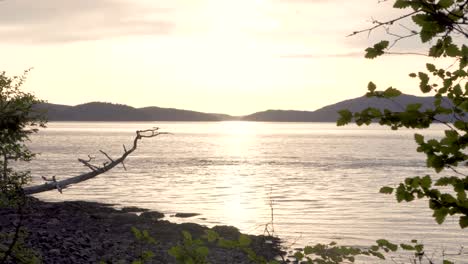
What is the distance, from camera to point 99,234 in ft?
Result: 104

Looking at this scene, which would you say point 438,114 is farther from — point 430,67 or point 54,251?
point 54,251

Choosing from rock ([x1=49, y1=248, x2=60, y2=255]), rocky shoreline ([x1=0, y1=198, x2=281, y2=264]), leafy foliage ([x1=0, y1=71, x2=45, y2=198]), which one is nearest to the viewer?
leafy foliage ([x1=0, y1=71, x2=45, y2=198])

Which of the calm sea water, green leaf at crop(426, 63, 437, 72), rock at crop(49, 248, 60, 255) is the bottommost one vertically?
the calm sea water

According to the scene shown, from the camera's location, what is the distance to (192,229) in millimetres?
35094

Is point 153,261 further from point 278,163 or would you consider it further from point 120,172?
point 278,163

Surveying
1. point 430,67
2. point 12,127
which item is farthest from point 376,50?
point 12,127

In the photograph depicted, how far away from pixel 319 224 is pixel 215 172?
144 ft

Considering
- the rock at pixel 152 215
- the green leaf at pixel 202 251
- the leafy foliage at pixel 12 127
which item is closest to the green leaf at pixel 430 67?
the green leaf at pixel 202 251

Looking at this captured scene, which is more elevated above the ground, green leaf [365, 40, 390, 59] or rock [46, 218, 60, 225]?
green leaf [365, 40, 390, 59]

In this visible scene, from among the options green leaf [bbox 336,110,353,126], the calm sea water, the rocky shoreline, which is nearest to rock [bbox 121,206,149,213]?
the rocky shoreline

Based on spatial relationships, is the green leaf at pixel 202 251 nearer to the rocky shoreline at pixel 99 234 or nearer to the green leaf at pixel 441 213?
the green leaf at pixel 441 213

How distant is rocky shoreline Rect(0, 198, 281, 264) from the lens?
24.4 m

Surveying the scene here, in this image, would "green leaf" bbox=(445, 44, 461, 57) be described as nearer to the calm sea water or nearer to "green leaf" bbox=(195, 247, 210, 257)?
"green leaf" bbox=(195, 247, 210, 257)

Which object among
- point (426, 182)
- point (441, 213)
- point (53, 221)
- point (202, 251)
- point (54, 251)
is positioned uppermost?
point (426, 182)
